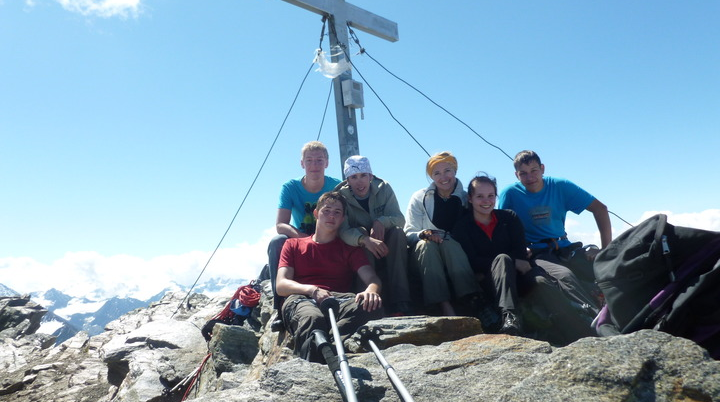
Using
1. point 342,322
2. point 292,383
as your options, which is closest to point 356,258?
point 342,322

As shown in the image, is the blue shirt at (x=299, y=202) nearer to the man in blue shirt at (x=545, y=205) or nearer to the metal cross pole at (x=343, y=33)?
the metal cross pole at (x=343, y=33)

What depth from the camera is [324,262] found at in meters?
5.08

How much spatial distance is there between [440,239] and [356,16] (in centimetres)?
560

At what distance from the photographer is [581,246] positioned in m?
5.94

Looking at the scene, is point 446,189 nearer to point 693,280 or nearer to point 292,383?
point 693,280

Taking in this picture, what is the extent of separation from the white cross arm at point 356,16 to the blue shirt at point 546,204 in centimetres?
475

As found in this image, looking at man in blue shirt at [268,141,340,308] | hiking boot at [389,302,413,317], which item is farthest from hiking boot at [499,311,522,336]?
man in blue shirt at [268,141,340,308]

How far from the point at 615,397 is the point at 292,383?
178cm

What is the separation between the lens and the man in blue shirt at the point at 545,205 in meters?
6.01

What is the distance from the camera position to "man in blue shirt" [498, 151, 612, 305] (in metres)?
6.01

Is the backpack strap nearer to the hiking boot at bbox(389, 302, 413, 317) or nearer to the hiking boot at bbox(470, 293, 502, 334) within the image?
the hiking boot at bbox(470, 293, 502, 334)

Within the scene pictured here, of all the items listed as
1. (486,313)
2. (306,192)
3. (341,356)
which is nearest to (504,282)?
(486,313)

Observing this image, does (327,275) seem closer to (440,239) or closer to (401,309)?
(401,309)

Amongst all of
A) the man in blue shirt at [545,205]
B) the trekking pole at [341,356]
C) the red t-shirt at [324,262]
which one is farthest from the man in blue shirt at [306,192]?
the man in blue shirt at [545,205]
